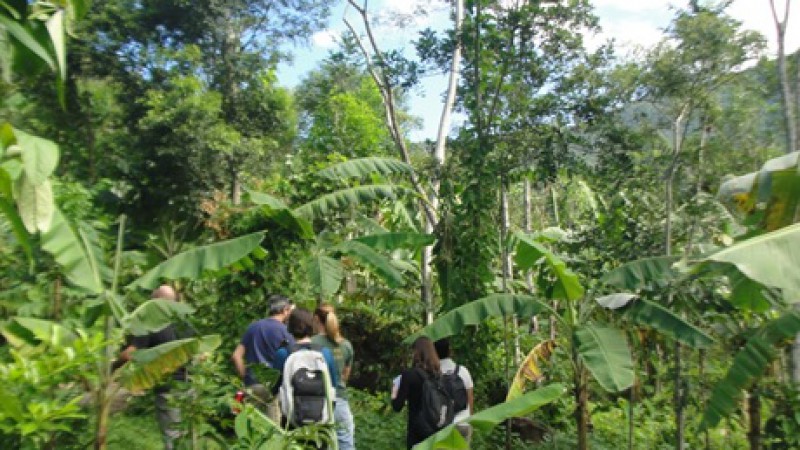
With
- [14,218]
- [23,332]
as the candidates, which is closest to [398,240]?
[23,332]

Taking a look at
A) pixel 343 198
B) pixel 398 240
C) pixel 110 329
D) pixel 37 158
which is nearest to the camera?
pixel 37 158

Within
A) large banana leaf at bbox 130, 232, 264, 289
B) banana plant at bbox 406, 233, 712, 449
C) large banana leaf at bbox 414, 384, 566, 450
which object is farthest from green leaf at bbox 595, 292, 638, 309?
large banana leaf at bbox 130, 232, 264, 289

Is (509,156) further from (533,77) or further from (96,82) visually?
(96,82)

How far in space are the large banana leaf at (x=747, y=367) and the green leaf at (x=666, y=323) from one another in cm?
42

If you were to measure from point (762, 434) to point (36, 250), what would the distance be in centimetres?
648

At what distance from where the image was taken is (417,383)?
5.08 m

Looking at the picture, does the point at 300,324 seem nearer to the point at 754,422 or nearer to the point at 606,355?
the point at 606,355

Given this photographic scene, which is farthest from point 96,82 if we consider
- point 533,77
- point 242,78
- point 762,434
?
point 762,434

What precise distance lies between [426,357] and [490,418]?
1512mm

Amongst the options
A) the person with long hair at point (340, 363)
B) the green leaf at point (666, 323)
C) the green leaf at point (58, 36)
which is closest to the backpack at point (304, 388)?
the person with long hair at point (340, 363)

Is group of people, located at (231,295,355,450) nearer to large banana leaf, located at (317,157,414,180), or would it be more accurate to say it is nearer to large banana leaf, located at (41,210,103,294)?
large banana leaf, located at (41,210,103,294)

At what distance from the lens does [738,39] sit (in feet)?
24.0

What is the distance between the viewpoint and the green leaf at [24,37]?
2.46 m

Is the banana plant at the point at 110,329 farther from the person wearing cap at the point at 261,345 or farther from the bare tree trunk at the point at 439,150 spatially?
the bare tree trunk at the point at 439,150
